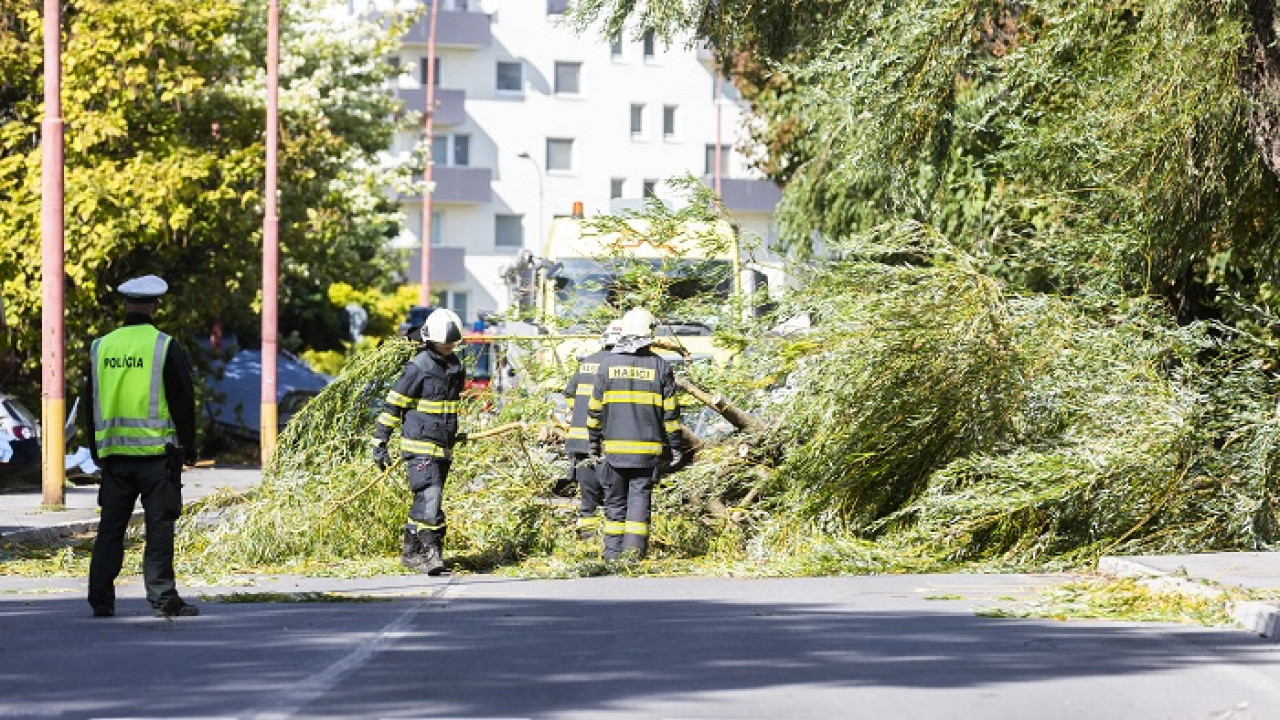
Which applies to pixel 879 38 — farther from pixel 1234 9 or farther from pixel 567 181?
pixel 567 181

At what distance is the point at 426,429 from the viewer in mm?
13477

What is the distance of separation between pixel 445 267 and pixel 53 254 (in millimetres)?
47041

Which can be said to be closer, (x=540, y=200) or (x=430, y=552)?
(x=430, y=552)

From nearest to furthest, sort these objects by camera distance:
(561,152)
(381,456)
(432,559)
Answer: (432,559) → (381,456) → (561,152)

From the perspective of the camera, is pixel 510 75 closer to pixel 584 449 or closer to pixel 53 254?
pixel 53 254

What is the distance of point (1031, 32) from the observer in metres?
20.5

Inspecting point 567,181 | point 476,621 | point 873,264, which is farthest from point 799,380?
point 567,181

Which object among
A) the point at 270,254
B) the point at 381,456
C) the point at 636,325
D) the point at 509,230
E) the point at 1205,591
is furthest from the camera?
the point at 509,230

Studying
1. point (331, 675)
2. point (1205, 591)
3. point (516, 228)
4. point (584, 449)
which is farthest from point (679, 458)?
point (516, 228)

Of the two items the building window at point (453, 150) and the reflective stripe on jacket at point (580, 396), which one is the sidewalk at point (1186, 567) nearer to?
the reflective stripe on jacket at point (580, 396)

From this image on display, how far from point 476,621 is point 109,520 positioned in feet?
6.28

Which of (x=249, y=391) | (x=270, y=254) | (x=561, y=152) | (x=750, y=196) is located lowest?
(x=249, y=391)

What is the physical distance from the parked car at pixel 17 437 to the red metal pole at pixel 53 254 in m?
3.79

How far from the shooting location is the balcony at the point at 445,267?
221ft
